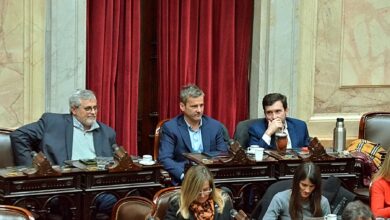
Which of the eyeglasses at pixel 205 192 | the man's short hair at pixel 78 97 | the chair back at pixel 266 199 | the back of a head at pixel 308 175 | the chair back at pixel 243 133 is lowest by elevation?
the chair back at pixel 266 199

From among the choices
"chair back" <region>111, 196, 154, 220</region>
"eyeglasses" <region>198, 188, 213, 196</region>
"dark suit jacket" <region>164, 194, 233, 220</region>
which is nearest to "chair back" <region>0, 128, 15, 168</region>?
"chair back" <region>111, 196, 154, 220</region>

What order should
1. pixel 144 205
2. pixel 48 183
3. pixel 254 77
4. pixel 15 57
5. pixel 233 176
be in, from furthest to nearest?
pixel 254 77 → pixel 15 57 → pixel 233 176 → pixel 48 183 → pixel 144 205

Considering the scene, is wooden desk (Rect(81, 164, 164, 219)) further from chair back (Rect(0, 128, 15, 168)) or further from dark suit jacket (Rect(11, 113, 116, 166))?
chair back (Rect(0, 128, 15, 168))

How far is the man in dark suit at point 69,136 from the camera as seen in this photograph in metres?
6.36

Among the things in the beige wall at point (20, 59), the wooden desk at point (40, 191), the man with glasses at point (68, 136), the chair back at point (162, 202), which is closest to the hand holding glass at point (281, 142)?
the man with glasses at point (68, 136)

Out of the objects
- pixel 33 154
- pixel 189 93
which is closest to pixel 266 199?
pixel 189 93

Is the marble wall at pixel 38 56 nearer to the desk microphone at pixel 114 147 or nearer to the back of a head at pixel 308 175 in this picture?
the desk microphone at pixel 114 147

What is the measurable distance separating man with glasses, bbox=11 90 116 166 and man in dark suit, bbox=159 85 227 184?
43 centimetres

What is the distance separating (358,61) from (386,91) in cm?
42

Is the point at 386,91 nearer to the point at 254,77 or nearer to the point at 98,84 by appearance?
the point at 254,77

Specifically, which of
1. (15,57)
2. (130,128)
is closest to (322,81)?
(130,128)

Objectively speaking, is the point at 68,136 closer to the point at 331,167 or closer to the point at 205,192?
the point at 205,192

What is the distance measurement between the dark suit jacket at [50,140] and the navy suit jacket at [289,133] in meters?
1.17

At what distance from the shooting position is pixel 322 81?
8.16 metres
